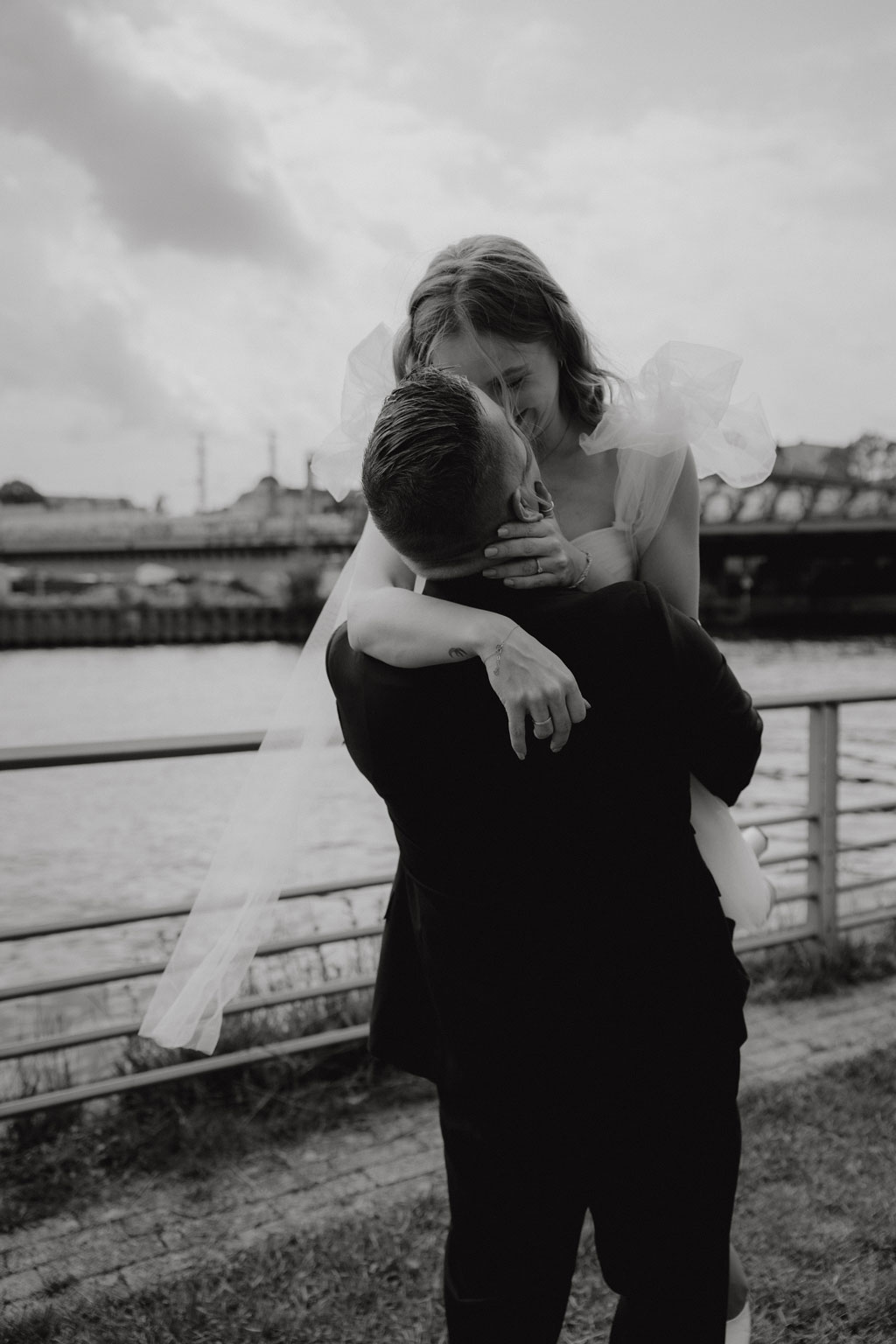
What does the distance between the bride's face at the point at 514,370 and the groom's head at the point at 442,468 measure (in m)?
0.27

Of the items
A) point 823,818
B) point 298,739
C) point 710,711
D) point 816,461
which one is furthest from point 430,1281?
point 816,461

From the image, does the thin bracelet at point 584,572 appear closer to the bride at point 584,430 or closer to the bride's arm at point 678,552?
the bride at point 584,430

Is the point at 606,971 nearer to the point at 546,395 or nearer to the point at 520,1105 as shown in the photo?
the point at 520,1105

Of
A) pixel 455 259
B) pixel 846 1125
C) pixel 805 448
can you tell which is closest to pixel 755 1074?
pixel 846 1125

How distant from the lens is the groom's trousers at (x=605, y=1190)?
1430 mm

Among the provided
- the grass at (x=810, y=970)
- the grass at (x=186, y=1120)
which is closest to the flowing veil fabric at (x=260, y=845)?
the grass at (x=186, y=1120)

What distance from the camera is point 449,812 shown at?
4.39 ft

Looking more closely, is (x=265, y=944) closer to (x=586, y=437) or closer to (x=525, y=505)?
(x=586, y=437)

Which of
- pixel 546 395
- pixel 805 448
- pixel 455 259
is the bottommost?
A: pixel 546 395

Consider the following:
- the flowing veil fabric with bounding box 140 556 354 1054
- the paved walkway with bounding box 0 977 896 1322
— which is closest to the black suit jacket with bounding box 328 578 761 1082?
the flowing veil fabric with bounding box 140 556 354 1054


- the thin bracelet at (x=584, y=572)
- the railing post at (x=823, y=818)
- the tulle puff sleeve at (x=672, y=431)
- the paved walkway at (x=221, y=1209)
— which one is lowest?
the paved walkway at (x=221, y=1209)

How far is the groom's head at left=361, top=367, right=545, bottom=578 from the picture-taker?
1194mm

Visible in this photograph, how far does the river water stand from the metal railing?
187mm

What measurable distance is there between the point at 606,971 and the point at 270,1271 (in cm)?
159
